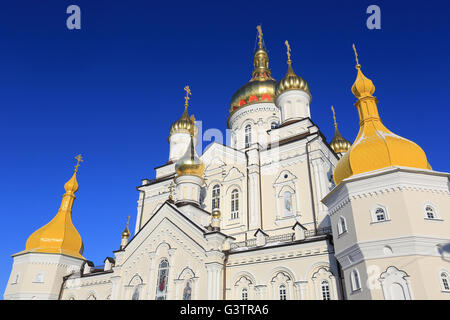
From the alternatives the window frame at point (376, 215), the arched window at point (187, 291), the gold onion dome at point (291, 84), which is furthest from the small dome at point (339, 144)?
the arched window at point (187, 291)

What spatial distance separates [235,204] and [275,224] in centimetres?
304

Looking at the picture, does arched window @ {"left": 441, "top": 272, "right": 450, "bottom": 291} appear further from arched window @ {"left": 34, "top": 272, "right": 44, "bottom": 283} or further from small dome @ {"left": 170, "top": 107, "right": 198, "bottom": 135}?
arched window @ {"left": 34, "top": 272, "right": 44, "bottom": 283}

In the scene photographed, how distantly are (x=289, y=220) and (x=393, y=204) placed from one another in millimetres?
7280

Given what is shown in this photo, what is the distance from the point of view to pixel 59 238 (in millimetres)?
22766

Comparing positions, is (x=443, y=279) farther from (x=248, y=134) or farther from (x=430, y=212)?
(x=248, y=134)

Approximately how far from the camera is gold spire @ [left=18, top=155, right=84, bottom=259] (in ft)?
73.3

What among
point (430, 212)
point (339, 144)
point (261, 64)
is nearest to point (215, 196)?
point (339, 144)

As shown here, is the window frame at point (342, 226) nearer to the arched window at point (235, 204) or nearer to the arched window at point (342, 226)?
the arched window at point (342, 226)

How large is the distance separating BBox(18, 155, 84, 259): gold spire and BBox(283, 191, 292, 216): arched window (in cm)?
1405

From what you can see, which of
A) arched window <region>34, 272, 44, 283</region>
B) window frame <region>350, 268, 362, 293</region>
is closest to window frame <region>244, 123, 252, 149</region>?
window frame <region>350, 268, 362, 293</region>

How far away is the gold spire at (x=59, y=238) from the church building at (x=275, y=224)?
0.08 metres

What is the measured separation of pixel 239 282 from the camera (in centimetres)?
1570

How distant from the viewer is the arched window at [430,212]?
11.8m
